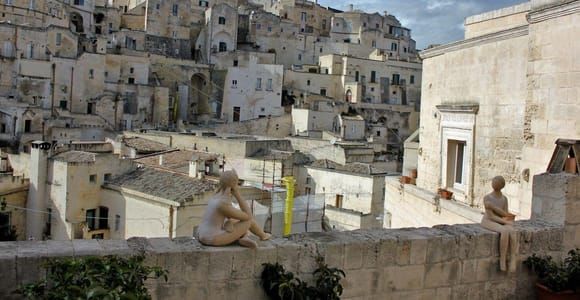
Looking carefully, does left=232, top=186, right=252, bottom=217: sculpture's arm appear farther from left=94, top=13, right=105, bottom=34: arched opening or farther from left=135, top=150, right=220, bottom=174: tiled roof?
left=94, top=13, right=105, bottom=34: arched opening

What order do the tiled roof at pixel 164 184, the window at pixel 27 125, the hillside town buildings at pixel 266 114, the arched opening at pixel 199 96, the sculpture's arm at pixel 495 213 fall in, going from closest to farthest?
the sculpture's arm at pixel 495 213
the hillside town buildings at pixel 266 114
the tiled roof at pixel 164 184
the window at pixel 27 125
the arched opening at pixel 199 96

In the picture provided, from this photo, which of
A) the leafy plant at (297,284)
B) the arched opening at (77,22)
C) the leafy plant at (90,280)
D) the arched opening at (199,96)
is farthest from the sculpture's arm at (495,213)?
the arched opening at (77,22)

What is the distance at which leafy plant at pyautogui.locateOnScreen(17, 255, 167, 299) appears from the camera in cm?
350

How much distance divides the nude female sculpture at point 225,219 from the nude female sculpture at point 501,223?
103 inches

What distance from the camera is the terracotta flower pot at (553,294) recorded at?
5.62 metres

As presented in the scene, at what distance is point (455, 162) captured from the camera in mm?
11547

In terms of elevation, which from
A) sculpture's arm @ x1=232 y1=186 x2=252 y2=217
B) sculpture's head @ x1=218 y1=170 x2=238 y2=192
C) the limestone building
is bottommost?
sculpture's arm @ x1=232 y1=186 x2=252 y2=217

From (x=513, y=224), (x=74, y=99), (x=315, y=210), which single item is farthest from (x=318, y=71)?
(x=513, y=224)

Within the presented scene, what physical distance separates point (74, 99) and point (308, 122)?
17.2 metres

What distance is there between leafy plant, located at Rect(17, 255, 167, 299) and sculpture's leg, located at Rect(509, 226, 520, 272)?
11.8 ft

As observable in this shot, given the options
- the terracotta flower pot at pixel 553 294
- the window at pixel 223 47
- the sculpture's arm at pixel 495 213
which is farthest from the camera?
the window at pixel 223 47

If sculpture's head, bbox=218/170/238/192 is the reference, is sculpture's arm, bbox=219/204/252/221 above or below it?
below

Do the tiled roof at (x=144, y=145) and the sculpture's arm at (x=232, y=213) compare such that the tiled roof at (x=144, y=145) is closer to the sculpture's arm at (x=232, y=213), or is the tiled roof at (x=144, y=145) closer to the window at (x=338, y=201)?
the window at (x=338, y=201)

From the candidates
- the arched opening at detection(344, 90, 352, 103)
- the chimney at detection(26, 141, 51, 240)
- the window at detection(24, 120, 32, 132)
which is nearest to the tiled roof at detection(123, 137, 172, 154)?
the window at detection(24, 120, 32, 132)
